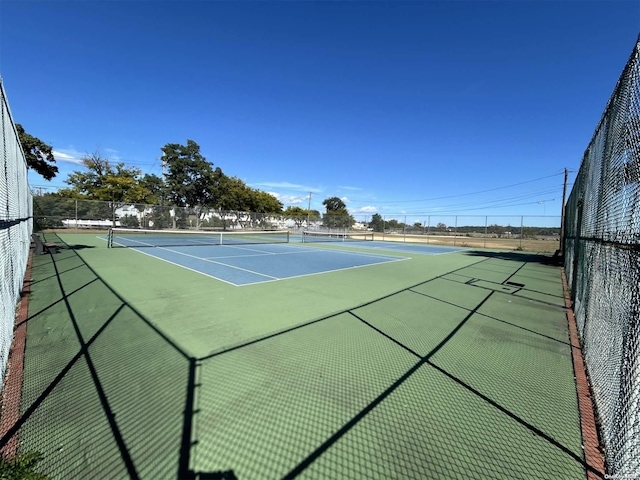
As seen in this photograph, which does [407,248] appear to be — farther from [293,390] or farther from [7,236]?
[7,236]

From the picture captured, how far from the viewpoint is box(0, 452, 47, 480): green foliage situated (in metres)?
1.98

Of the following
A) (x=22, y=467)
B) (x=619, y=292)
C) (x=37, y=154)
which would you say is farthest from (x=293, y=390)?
(x=37, y=154)

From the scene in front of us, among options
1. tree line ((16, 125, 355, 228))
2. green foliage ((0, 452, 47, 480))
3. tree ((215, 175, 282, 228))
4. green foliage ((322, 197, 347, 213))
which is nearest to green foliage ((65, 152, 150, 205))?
tree line ((16, 125, 355, 228))

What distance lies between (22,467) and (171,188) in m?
53.7

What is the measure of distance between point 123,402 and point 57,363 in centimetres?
144

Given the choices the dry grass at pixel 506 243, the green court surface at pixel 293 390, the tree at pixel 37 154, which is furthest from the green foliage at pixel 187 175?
the green court surface at pixel 293 390

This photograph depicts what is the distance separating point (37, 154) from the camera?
29.6 m

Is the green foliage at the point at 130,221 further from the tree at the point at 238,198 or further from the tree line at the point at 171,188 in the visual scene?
the tree at the point at 238,198

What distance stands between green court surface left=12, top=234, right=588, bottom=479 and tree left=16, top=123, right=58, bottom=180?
33.5m

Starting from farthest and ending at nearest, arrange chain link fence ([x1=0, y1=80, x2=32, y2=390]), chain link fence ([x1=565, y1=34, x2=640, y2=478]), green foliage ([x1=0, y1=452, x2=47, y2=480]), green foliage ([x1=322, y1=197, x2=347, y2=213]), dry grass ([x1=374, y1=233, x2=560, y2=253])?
green foliage ([x1=322, y1=197, x2=347, y2=213])
dry grass ([x1=374, y1=233, x2=560, y2=253])
chain link fence ([x1=0, y1=80, x2=32, y2=390])
chain link fence ([x1=565, y1=34, x2=640, y2=478])
green foliage ([x1=0, y1=452, x2=47, y2=480])

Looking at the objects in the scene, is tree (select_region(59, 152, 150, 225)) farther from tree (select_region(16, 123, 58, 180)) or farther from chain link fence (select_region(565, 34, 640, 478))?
chain link fence (select_region(565, 34, 640, 478))

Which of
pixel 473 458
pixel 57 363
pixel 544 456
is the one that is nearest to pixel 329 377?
pixel 473 458

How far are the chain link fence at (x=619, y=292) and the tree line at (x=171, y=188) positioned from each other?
29.4 metres

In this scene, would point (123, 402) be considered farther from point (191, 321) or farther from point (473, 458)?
point (473, 458)
